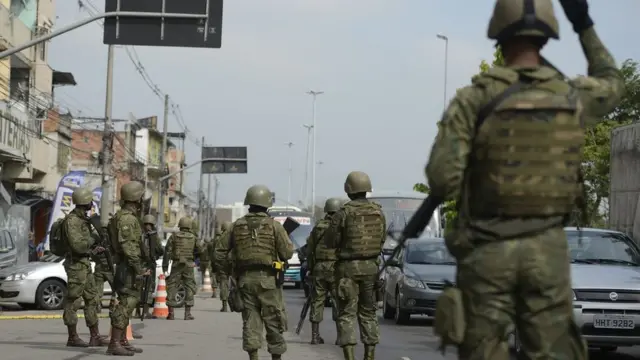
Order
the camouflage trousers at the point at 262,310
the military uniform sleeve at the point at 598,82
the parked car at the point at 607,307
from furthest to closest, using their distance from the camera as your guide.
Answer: the parked car at the point at 607,307 < the camouflage trousers at the point at 262,310 < the military uniform sleeve at the point at 598,82

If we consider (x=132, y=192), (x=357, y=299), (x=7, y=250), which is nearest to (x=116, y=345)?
(x=132, y=192)

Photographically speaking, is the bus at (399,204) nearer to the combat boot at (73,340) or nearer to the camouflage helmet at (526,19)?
the combat boot at (73,340)

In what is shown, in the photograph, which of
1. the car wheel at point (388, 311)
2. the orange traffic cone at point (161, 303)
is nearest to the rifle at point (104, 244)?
the orange traffic cone at point (161, 303)

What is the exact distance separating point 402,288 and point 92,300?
283 inches

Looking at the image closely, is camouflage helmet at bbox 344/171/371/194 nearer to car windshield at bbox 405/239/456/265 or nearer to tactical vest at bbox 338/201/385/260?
tactical vest at bbox 338/201/385/260

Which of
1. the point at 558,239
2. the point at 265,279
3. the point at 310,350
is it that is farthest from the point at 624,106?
the point at 558,239

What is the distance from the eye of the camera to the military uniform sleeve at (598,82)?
511cm

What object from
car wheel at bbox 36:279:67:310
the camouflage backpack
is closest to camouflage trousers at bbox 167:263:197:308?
car wheel at bbox 36:279:67:310

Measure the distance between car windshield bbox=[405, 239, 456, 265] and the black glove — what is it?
15.7 meters

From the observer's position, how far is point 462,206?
5.06 meters

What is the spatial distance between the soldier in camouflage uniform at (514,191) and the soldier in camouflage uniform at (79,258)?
958 centimetres

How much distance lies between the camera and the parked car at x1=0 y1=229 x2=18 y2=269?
25625 millimetres

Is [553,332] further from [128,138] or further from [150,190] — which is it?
[150,190]

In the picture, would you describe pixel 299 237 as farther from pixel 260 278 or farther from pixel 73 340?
pixel 260 278
